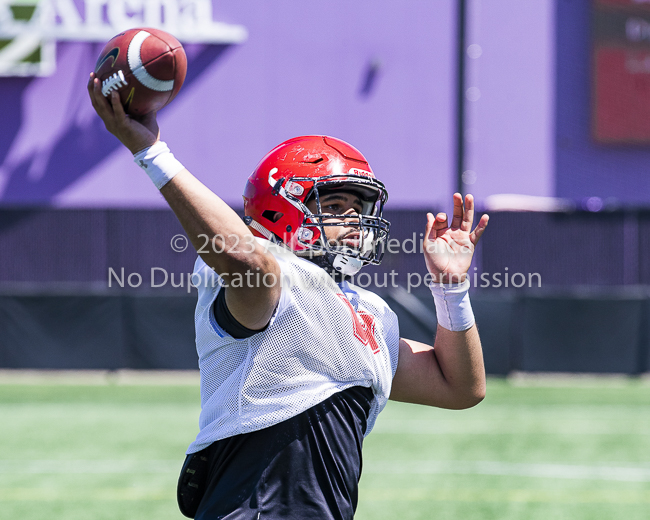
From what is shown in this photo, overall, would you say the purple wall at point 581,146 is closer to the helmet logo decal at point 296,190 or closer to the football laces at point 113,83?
the helmet logo decal at point 296,190

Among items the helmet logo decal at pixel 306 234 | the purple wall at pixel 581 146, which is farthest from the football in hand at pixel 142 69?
the purple wall at pixel 581 146

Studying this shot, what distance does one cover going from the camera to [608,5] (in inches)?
639

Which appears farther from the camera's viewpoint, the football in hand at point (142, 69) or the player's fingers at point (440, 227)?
the player's fingers at point (440, 227)

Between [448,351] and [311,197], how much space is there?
0.68 m

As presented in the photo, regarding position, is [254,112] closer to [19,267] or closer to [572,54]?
[19,267]

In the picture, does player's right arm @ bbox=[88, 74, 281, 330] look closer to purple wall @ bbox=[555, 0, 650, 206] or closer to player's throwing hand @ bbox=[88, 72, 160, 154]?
player's throwing hand @ bbox=[88, 72, 160, 154]

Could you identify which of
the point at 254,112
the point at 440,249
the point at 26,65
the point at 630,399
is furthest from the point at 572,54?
the point at 440,249

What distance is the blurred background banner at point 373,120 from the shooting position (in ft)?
50.2

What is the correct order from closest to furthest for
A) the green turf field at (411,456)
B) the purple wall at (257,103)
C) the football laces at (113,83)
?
1. the football laces at (113,83)
2. the green turf field at (411,456)
3. the purple wall at (257,103)

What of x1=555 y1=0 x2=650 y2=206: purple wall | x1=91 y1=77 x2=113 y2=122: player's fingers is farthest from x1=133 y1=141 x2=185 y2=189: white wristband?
x1=555 y1=0 x2=650 y2=206: purple wall

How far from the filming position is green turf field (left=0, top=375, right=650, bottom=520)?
5785 millimetres

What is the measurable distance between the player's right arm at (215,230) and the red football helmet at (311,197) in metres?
0.54

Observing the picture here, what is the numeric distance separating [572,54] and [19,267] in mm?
11860

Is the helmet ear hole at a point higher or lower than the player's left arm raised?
higher
